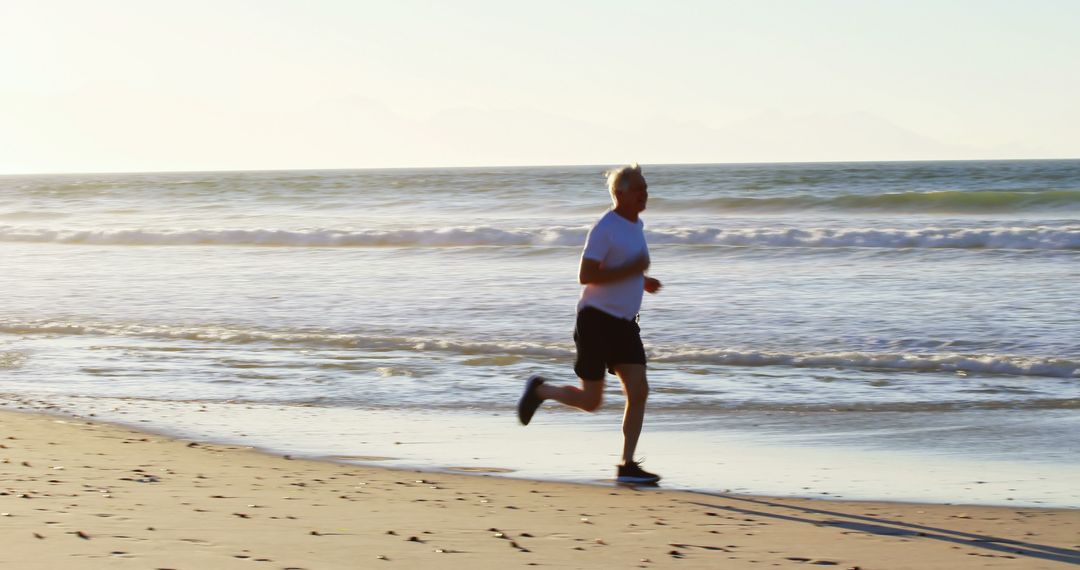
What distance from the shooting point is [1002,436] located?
7.19 meters

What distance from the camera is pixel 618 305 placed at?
5938 millimetres

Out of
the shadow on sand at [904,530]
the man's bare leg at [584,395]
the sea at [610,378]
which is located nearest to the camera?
the shadow on sand at [904,530]

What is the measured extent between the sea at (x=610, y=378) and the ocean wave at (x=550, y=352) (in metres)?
0.03

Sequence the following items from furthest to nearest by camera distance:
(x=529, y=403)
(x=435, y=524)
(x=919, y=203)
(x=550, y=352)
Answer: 1. (x=919, y=203)
2. (x=550, y=352)
3. (x=529, y=403)
4. (x=435, y=524)

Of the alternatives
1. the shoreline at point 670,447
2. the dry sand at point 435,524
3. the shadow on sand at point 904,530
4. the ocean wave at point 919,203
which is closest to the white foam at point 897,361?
the shoreline at point 670,447

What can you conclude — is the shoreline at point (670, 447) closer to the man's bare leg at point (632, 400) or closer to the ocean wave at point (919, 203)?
the man's bare leg at point (632, 400)

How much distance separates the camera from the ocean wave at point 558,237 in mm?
23312

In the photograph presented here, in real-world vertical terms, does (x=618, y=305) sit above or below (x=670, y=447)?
above

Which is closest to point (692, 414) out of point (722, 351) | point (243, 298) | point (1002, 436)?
point (1002, 436)

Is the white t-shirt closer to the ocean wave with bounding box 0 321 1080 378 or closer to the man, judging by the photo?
the man

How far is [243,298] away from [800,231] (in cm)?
1330

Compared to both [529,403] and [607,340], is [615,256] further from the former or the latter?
[529,403]

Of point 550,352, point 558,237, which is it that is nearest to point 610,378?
point 550,352

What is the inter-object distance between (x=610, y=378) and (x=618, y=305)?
3929 mm
